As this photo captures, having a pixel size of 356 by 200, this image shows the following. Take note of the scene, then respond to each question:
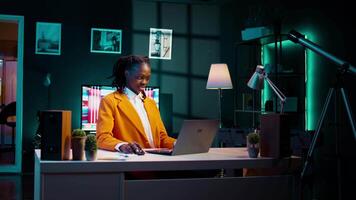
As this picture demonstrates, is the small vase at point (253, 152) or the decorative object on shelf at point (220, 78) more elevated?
the decorative object on shelf at point (220, 78)

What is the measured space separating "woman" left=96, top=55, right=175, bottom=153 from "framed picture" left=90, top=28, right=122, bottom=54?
3381 mm

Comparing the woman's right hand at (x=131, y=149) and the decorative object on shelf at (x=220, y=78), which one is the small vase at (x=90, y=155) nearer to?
the woman's right hand at (x=131, y=149)

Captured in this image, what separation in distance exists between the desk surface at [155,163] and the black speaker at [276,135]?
0.14 ft

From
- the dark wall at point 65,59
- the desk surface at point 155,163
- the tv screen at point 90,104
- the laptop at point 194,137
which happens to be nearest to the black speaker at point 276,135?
the desk surface at point 155,163

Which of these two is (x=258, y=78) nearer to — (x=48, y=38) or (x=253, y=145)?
(x=253, y=145)

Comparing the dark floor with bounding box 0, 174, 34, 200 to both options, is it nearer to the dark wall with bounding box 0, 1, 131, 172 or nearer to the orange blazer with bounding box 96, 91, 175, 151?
the dark wall with bounding box 0, 1, 131, 172

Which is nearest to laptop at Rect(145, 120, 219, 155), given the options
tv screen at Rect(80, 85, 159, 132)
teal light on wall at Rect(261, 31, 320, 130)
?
teal light on wall at Rect(261, 31, 320, 130)

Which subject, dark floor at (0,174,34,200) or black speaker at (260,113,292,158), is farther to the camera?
dark floor at (0,174,34,200)

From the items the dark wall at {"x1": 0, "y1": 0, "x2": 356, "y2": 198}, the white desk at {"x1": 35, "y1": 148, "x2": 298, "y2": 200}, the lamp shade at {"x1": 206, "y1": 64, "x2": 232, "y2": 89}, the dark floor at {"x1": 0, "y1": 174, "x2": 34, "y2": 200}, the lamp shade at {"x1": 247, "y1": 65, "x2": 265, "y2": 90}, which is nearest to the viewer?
the white desk at {"x1": 35, "y1": 148, "x2": 298, "y2": 200}

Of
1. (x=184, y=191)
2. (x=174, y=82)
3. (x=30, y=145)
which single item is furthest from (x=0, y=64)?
(x=184, y=191)

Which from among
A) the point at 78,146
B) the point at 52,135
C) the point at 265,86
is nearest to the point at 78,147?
the point at 78,146

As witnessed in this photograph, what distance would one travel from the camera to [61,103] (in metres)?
5.84

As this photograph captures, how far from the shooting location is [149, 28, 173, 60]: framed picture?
6.17 m

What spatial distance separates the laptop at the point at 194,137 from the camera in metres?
2.07
